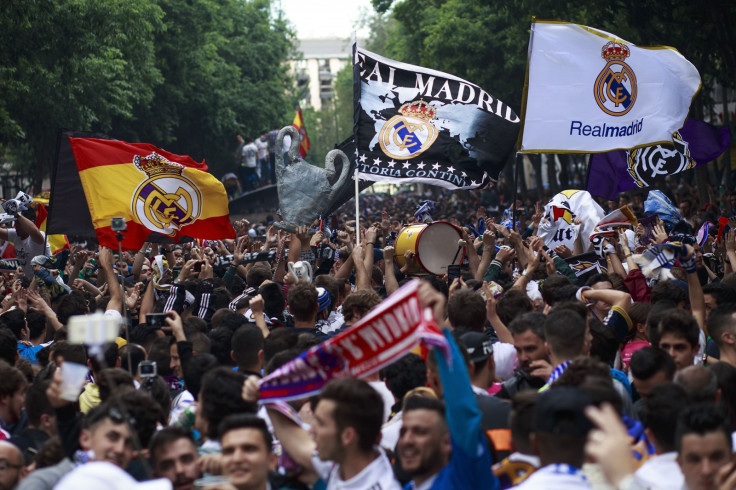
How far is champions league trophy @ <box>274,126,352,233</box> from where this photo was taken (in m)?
11.5

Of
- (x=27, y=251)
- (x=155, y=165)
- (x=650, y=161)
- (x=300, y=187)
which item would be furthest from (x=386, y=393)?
(x=650, y=161)

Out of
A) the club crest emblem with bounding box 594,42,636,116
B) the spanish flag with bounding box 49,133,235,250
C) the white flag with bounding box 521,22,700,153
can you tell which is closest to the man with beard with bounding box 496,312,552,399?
the spanish flag with bounding box 49,133,235,250

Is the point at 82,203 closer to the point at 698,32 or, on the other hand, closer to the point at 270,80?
the point at 698,32

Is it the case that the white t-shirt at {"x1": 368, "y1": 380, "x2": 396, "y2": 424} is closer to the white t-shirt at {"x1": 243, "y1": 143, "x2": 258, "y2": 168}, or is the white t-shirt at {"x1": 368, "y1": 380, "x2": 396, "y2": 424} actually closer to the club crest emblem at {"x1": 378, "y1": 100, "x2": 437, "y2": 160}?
the club crest emblem at {"x1": 378, "y1": 100, "x2": 437, "y2": 160}

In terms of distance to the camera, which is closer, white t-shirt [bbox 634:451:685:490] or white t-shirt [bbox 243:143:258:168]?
white t-shirt [bbox 634:451:685:490]

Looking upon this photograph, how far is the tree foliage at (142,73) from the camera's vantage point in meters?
22.4

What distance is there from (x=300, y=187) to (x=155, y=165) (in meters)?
1.84

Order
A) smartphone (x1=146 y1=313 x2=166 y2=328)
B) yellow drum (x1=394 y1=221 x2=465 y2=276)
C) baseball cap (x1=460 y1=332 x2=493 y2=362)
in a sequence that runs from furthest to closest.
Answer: yellow drum (x1=394 y1=221 x2=465 y2=276), smartphone (x1=146 y1=313 x2=166 y2=328), baseball cap (x1=460 y1=332 x2=493 y2=362)

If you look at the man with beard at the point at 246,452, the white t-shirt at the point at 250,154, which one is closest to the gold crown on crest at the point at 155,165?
the man with beard at the point at 246,452

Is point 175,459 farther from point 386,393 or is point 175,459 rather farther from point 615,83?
point 615,83

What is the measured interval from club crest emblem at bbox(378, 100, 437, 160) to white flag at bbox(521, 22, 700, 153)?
104 centimetres

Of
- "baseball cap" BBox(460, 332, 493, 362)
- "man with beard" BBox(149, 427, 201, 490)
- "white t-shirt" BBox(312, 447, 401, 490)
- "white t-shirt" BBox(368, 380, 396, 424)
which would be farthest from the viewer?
"white t-shirt" BBox(368, 380, 396, 424)

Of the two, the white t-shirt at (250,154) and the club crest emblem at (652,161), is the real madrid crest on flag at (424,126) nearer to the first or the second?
the club crest emblem at (652,161)

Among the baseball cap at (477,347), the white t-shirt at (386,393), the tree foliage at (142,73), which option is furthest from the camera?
the tree foliage at (142,73)
